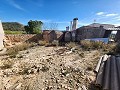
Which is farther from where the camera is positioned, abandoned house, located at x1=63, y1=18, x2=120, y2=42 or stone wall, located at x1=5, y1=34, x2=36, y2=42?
abandoned house, located at x1=63, y1=18, x2=120, y2=42

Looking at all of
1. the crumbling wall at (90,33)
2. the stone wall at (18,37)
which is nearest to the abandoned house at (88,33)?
the crumbling wall at (90,33)

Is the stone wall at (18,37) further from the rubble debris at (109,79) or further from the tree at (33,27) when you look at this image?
the rubble debris at (109,79)

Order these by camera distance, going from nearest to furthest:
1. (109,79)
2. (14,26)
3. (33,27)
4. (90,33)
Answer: (109,79) → (90,33) → (33,27) → (14,26)

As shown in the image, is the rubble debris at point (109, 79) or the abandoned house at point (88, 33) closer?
the rubble debris at point (109, 79)

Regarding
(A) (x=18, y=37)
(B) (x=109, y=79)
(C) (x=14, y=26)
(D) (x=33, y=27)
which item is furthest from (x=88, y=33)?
(C) (x=14, y=26)

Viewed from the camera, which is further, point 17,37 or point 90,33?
point 90,33

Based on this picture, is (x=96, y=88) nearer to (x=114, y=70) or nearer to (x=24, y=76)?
(x=114, y=70)

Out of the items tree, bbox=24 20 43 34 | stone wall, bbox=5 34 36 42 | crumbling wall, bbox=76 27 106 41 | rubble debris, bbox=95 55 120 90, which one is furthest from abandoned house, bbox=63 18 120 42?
rubble debris, bbox=95 55 120 90

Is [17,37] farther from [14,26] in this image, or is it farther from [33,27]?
[14,26]

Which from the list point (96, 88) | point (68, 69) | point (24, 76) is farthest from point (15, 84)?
point (96, 88)

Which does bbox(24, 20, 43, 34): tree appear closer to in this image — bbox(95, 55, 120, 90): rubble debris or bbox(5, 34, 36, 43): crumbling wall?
bbox(5, 34, 36, 43): crumbling wall

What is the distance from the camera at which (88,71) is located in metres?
4.07

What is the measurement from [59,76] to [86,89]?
1.07 m

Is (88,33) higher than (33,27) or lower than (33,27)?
lower
